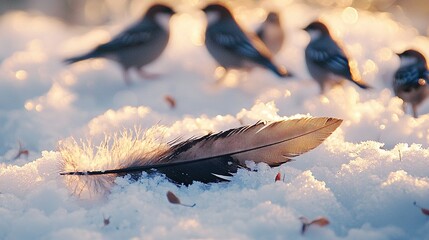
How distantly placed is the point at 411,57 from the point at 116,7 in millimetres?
6029

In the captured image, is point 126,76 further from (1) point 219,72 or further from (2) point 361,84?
(2) point 361,84

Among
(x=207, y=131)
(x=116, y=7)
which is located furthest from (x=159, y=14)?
(x=116, y=7)

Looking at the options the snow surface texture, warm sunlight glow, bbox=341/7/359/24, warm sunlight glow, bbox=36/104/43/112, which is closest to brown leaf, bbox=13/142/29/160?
the snow surface texture

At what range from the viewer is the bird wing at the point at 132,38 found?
589 centimetres

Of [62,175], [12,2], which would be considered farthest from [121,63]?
[12,2]

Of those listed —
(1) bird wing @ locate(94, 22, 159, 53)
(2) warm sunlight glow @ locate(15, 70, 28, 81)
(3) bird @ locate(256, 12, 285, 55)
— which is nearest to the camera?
(2) warm sunlight glow @ locate(15, 70, 28, 81)

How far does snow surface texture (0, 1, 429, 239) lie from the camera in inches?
89.5

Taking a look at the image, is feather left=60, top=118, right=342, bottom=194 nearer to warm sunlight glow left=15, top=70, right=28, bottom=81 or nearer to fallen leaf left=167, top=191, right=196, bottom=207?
fallen leaf left=167, top=191, right=196, bottom=207

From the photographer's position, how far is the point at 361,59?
223 inches

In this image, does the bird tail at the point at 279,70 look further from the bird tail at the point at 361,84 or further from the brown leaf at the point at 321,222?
the brown leaf at the point at 321,222

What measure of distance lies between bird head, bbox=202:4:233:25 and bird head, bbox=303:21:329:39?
0.73m

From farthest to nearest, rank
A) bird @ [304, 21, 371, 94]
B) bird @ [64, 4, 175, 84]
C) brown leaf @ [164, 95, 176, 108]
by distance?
1. bird @ [64, 4, 175, 84]
2. bird @ [304, 21, 371, 94]
3. brown leaf @ [164, 95, 176, 108]

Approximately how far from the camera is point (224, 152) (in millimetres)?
2570

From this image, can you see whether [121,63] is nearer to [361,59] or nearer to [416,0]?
[361,59]
